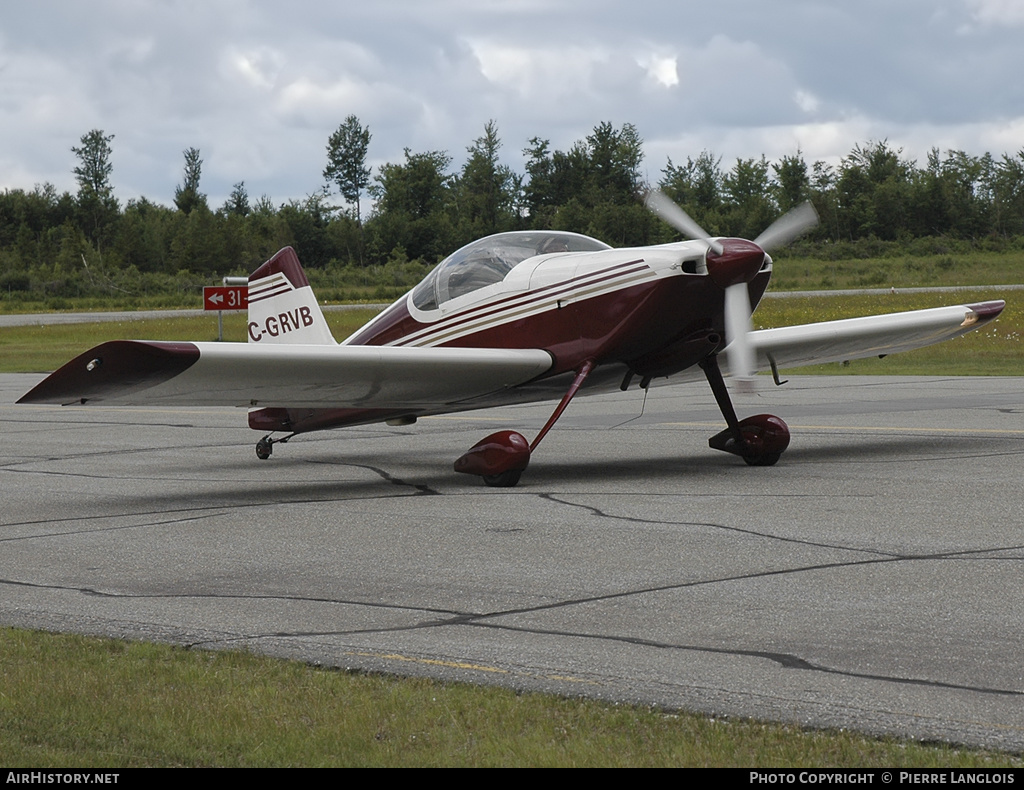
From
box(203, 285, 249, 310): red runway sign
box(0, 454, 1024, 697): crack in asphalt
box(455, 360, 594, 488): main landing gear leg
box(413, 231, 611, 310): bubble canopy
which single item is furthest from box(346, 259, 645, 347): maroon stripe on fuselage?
box(203, 285, 249, 310): red runway sign

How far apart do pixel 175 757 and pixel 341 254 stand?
103589 mm

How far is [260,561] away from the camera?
717cm

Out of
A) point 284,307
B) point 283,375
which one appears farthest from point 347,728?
point 284,307

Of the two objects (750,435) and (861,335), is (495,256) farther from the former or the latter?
(861,335)

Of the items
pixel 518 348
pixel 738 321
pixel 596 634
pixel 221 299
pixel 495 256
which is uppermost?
pixel 495 256

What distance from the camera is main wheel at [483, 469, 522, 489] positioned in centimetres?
1002

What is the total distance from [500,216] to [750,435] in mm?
86190

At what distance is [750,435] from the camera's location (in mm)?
10969

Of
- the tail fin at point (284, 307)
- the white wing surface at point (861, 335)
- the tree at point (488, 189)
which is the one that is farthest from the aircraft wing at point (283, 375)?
the tree at point (488, 189)

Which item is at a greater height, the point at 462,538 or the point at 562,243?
the point at 562,243

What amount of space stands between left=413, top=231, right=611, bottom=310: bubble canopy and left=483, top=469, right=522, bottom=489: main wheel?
1.87 m

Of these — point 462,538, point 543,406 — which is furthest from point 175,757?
point 543,406

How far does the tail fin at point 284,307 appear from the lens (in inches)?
494
